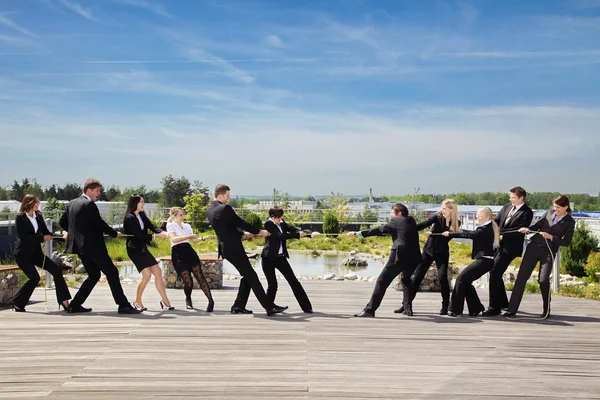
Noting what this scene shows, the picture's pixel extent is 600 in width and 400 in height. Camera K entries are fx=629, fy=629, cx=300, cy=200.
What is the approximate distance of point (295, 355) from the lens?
552 centimetres

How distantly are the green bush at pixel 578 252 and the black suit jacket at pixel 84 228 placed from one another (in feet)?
40.0

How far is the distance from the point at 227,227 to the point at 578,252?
11452mm

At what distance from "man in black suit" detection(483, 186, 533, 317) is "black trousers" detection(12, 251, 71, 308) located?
5.20m

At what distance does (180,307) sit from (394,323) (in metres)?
2.85

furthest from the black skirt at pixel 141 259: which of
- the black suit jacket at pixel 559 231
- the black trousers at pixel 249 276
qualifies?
the black suit jacket at pixel 559 231

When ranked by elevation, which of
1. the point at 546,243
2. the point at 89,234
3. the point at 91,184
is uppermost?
the point at 91,184

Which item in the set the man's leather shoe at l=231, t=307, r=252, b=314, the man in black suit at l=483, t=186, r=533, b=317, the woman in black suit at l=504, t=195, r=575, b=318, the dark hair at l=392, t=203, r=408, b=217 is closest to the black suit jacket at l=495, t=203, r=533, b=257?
the man in black suit at l=483, t=186, r=533, b=317

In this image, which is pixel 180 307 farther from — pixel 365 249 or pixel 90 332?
pixel 365 249

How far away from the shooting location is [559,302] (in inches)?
357

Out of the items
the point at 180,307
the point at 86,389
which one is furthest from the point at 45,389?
the point at 180,307

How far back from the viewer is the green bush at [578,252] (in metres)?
15.6

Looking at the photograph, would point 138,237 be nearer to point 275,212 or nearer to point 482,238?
point 275,212

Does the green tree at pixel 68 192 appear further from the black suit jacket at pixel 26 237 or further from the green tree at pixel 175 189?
the black suit jacket at pixel 26 237

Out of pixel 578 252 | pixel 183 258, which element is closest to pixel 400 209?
pixel 183 258
